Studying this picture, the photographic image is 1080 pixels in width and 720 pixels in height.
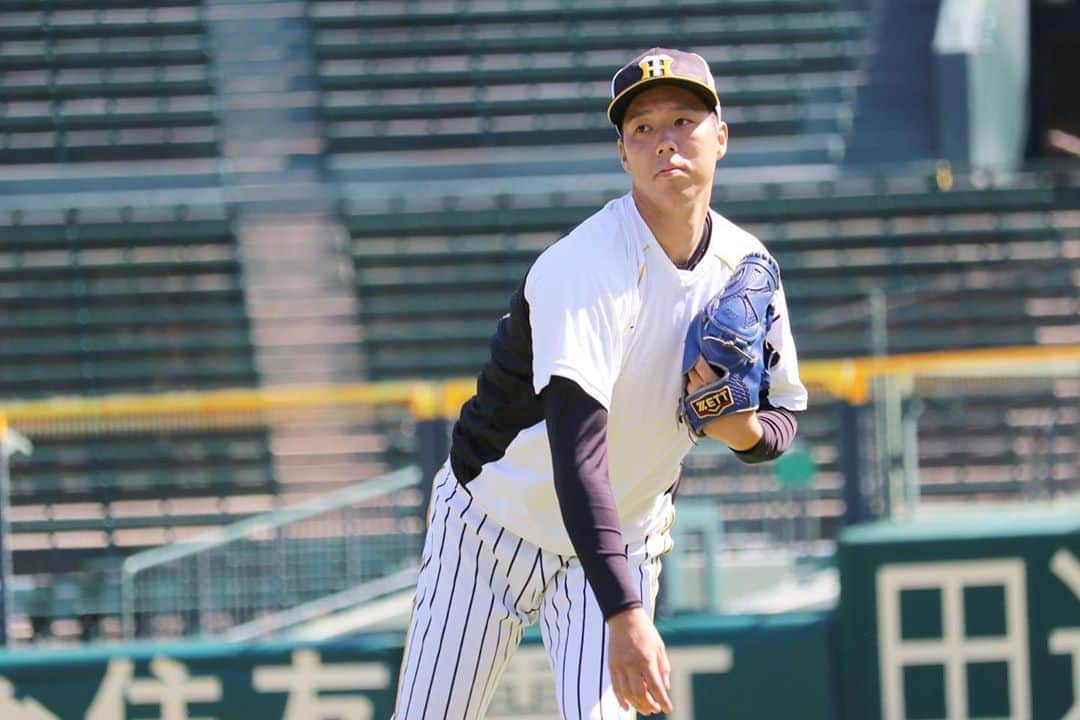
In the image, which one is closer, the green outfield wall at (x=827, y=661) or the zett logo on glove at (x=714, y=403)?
the zett logo on glove at (x=714, y=403)

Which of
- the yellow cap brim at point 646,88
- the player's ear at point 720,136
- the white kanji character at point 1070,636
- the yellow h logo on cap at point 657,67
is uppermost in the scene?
the yellow h logo on cap at point 657,67

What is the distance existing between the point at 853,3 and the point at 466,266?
367cm

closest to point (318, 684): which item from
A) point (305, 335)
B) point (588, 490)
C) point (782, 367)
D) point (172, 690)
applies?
point (172, 690)

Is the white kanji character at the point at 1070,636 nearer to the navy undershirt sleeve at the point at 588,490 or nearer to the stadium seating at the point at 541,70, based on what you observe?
the navy undershirt sleeve at the point at 588,490

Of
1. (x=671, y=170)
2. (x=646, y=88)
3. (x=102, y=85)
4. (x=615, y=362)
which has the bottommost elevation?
(x=615, y=362)

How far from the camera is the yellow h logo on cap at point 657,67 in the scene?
291 cm

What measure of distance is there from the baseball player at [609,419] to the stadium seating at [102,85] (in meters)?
9.14

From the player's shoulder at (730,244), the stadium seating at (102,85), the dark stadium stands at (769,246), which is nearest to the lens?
the player's shoulder at (730,244)

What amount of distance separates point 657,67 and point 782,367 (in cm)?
70

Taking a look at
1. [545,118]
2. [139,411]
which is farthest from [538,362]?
[545,118]

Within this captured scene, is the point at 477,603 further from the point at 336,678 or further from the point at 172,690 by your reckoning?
the point at 172,690

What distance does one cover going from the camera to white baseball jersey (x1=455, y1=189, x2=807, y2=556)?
9.53 feet

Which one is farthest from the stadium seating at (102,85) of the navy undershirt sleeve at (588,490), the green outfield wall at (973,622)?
→ the navy undershirt sleeve at (588,490)

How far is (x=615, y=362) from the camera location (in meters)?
2.98
